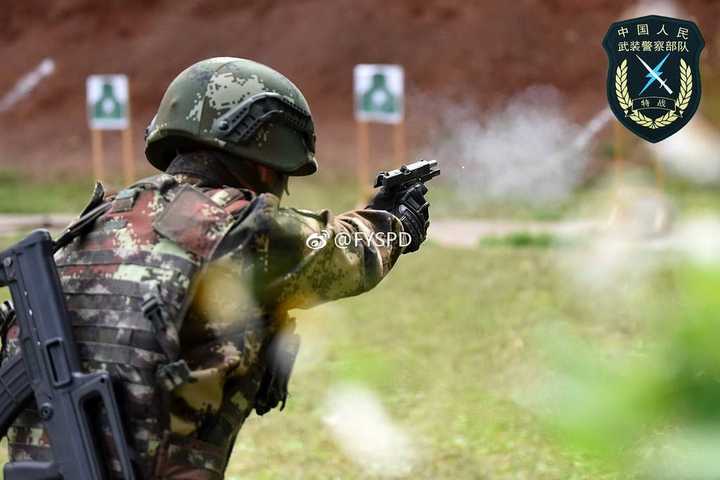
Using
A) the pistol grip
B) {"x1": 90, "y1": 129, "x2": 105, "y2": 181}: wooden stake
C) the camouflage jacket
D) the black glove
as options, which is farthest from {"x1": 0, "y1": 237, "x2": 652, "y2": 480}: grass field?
{"x1": 90, "y1": 129, "x2": 105, "y2": 181}: wooden stake

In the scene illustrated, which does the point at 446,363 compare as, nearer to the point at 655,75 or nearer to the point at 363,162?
the point at 655,75

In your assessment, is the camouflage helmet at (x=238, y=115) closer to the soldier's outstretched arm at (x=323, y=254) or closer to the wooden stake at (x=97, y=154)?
the soldier's outstretched arm at (x=323, y=254)

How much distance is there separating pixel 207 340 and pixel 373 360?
3.86 meters

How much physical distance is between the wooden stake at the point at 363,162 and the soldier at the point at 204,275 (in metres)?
9.87

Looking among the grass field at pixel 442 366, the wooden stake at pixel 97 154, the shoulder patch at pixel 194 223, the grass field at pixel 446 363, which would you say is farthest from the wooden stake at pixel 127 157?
the shoulder patch at pixel 194 223

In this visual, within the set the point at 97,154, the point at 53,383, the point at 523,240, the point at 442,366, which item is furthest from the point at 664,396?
the point at 97,154

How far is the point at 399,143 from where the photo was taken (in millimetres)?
14523

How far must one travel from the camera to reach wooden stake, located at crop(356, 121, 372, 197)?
42.5 ft

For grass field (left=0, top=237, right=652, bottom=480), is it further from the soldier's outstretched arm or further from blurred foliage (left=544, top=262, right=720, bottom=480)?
blurred foliage (left=544, top=262, right=720, bottom=480)

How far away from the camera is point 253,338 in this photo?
225 cm

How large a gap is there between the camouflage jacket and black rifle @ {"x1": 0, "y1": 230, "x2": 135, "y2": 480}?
0.15 ft

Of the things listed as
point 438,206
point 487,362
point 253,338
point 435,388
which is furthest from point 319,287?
point 438,206

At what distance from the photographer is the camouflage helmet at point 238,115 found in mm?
2352

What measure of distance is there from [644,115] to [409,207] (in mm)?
551
